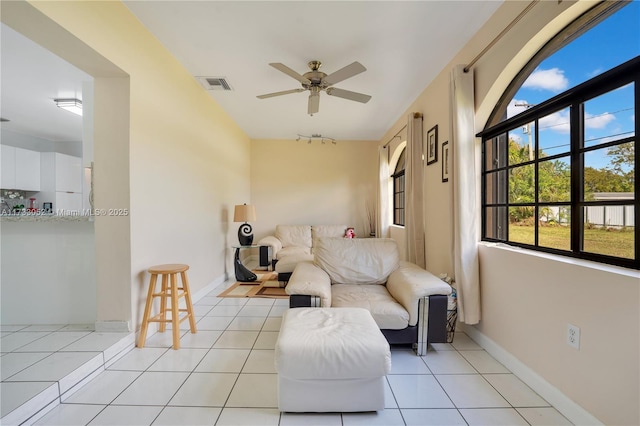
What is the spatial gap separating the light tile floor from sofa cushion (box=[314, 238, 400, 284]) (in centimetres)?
69

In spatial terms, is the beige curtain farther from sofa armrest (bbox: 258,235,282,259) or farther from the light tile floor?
the light tile floor

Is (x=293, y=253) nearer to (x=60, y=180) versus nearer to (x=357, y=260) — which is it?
(x=357, y=260)

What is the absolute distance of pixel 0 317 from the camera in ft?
7.45

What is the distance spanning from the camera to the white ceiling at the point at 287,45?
2.03 meters

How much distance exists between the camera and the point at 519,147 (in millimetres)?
2029

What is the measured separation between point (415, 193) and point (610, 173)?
6.51ft

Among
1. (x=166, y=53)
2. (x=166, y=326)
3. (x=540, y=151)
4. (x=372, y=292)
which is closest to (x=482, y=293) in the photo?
(x=372, y=292)

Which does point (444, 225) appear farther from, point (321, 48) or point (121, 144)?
point (121, 144)

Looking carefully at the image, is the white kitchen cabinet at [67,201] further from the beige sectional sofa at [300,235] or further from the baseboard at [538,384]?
the baseboard at [538,384]

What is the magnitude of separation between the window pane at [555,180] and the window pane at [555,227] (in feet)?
0.23

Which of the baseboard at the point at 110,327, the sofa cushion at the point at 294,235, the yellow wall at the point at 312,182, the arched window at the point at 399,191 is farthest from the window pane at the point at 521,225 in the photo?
the yellow wall at the point at 312,182

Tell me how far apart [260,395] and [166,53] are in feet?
9.93

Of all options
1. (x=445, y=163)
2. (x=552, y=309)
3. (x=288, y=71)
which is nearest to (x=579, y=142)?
(x=552, y=309)

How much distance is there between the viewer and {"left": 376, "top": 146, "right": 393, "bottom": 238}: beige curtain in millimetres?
5078
